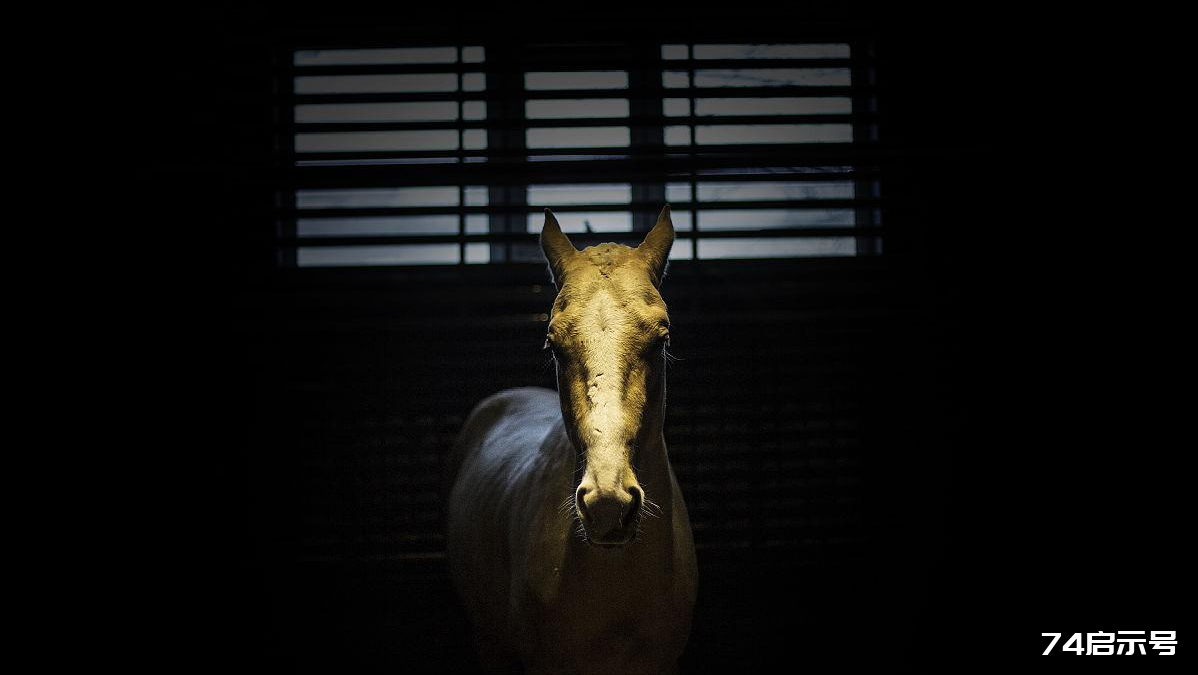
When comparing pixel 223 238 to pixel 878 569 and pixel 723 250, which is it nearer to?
pixel 723 250

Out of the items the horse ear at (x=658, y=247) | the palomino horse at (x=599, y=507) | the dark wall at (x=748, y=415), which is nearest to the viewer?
the palomino horse at (x=599, y=507)

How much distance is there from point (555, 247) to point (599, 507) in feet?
3.15

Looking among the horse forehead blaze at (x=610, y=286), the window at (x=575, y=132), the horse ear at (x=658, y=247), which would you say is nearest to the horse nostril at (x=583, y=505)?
the horse forehead blaze at (x=610, y=286)

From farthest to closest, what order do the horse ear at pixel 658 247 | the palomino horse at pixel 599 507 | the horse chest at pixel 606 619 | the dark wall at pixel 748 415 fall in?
the dark wall at pixel 748 415, the horse ear at pixel 658 247, the horse chest at pixel 606 619, the palomino horse at pixel 599 507

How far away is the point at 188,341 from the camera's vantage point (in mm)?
3330

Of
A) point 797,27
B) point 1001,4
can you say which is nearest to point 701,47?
point 797,27

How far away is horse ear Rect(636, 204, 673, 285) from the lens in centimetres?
218

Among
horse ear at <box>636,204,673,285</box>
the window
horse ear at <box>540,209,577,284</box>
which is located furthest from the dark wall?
horse ear at <box>540,209,577,284</box>

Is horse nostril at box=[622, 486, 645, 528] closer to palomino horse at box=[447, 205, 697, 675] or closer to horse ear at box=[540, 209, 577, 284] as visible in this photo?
palomino horse at box=[447, 205, 697, 675]

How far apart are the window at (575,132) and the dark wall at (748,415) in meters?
0.20

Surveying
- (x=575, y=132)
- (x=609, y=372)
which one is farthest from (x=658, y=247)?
(x=575, y=132)

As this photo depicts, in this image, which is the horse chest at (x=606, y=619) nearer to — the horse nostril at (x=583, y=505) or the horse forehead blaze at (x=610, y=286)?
the horse nostril at (x=583, y=505)

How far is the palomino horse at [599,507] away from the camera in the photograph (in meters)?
1.67

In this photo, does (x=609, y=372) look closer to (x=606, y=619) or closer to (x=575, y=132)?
(x=606, y=619)
